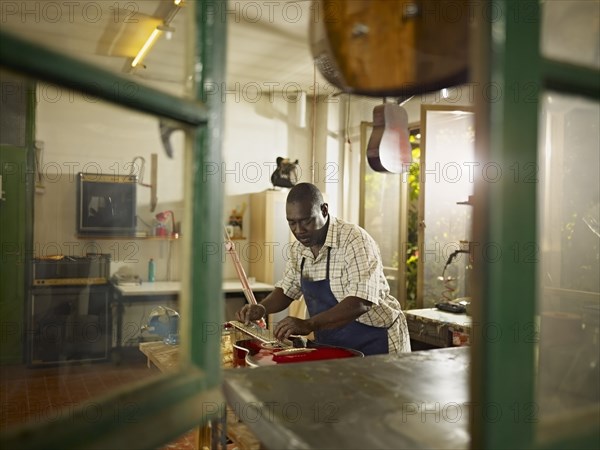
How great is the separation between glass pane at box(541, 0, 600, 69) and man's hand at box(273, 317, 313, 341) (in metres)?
2.01

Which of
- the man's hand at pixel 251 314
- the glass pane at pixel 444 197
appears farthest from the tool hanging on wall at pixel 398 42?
the glass pane at pixel 444 197

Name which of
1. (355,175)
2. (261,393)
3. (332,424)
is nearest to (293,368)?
(261,393)

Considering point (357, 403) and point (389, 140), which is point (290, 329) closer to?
A: point (389, 140)

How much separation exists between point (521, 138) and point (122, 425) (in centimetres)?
67

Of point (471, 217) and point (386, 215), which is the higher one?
point (386, 215)

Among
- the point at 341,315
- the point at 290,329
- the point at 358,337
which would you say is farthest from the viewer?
the point at 358,337

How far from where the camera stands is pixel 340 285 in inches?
128

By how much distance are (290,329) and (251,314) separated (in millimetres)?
534

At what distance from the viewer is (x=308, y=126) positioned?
7906 mm

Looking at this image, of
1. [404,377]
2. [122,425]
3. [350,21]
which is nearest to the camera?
[122,425]

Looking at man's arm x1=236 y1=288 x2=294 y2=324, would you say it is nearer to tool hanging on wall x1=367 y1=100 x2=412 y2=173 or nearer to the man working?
the man working

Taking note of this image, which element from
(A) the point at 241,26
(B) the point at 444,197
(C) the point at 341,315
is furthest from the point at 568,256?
(A) the point at 241,26

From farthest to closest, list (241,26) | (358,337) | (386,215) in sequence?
(386,215)
(241,26)
(358,337)

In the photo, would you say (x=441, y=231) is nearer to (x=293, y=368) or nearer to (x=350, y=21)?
(x=293, y=368)
